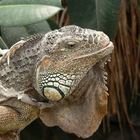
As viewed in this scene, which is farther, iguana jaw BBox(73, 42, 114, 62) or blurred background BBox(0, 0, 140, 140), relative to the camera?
blurred background BBox(0, 0, 140, 140)

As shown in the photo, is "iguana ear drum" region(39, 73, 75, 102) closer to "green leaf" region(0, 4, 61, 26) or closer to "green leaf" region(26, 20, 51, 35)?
"green leaf" region(0, 4, 61, 26)

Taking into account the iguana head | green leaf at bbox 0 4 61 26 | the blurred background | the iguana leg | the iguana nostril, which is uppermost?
the iguana head

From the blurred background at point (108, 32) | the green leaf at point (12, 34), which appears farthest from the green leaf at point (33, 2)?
the green leaf at point (12, 34)

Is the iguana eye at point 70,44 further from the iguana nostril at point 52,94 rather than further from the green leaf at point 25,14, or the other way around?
the green leaf at point 25,14

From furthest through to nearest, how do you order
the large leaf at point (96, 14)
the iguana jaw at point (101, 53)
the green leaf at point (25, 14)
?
the large leaf at point (96, 14)
the green leaf at point (25, 14)
the iguana jaw at point (101, 53)

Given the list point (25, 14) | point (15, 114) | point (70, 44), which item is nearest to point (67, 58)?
point (70, 44)

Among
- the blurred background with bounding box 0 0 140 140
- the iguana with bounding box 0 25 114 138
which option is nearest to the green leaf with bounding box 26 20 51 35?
the blurred background with bounding box 0 0 140 140

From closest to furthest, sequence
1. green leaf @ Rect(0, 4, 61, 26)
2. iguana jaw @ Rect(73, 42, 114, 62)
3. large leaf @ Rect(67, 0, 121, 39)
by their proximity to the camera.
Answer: iguana jaw @ Rect(73, 42, 114, 62) → green leaf @ Rect(0, 4, 61, 26) → large leaf @ Rect(67, 0, 121, 39)

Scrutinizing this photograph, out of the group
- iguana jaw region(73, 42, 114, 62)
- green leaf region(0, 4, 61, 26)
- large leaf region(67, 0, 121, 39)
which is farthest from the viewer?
large leaf region(67, 0, 121, 39)

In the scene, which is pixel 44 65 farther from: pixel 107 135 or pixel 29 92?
pixel 107 135
